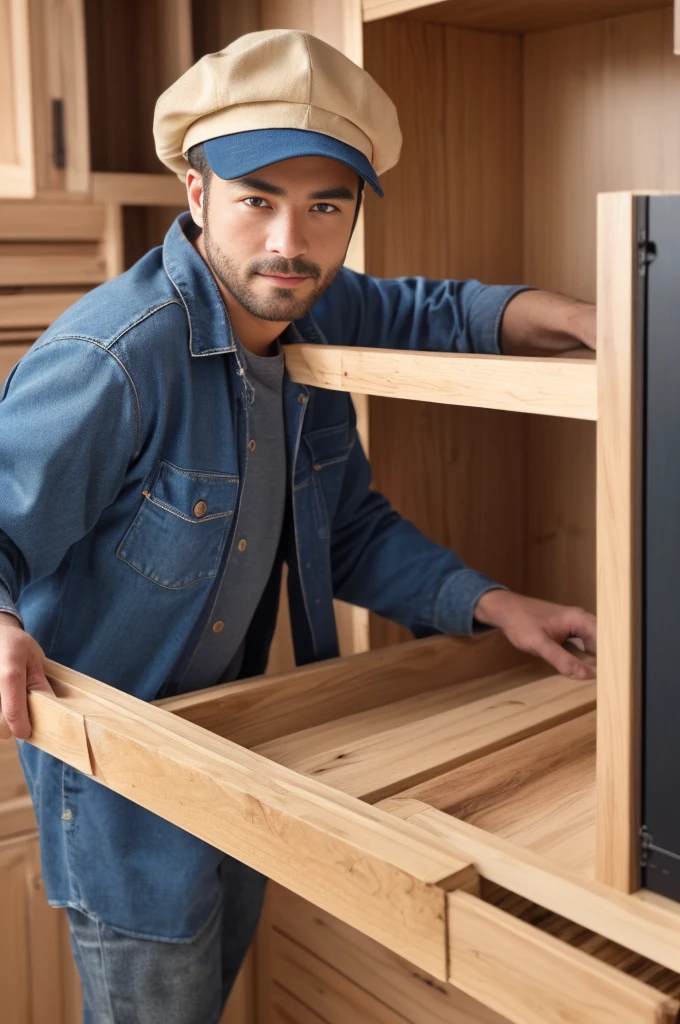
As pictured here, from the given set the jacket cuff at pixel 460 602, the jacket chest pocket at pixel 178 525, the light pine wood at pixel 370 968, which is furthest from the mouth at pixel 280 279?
the light pine wood at pixel 370 968

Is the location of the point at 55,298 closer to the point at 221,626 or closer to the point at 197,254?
the point at 197,254

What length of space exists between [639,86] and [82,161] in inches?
32.5

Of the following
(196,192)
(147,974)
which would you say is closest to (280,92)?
(196,192)

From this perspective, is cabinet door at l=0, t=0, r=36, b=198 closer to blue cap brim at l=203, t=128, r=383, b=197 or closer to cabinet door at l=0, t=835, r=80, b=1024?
blue cap brim at l=203, t=128, r=383, b=197

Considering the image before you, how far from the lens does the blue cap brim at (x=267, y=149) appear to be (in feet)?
3.69

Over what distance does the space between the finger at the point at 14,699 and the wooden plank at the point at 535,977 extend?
0.46m

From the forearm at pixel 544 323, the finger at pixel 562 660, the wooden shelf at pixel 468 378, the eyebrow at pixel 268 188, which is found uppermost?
the eyebrow at pixel 268 188

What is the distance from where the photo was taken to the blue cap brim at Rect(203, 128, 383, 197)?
3.69 ft


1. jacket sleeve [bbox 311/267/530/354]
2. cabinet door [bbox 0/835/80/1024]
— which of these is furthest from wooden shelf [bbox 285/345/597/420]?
cabinet door [bbox 0/835/80/1024]

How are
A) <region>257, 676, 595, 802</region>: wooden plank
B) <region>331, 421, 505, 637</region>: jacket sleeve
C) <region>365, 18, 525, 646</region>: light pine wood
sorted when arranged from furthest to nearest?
<region>365, 18, 525, 646</region>: light pine wood < <region>331, 421, 505, 637</region>: jacket sleeve < <region>257, 676, 595, 802</region>: wooden plank

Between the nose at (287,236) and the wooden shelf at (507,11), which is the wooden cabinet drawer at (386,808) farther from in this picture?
the wooden shelf at (507,11)

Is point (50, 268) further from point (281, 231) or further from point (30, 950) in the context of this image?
point (30, 950)

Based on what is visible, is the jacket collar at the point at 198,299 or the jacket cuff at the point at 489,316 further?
the jacket cuff at the point at 489,316

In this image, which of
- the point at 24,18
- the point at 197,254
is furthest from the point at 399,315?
the point at 24,18
